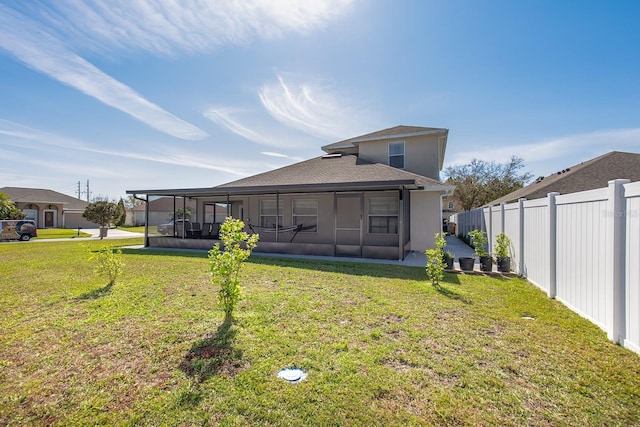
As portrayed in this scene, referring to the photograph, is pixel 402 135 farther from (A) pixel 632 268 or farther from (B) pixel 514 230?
(A) pixel 632 268

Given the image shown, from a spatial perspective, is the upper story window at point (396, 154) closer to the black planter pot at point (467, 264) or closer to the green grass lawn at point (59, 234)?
the black planter pot at point (467, 264)

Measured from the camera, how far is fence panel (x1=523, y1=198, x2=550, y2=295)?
499 centimetres

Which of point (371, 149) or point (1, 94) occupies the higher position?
point (1, 94)

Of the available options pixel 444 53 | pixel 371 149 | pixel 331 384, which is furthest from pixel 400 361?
pixel 371 149

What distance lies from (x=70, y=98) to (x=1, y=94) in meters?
1.77

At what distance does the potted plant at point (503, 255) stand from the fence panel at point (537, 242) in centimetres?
54

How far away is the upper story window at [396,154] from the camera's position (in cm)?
1253

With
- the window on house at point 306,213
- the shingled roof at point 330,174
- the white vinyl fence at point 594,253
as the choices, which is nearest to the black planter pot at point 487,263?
the white vinyl fence at point 594,253

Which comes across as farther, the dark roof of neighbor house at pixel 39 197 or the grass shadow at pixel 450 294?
the dark roof of neighbor house at pixel 39 197

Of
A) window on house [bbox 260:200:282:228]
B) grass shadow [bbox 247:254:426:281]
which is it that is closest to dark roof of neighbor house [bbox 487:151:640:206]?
grass shadow [bbox 247:254:426:281]

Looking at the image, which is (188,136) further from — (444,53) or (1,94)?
(444,53)

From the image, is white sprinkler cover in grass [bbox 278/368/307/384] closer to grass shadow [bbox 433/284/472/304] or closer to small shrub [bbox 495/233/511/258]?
grass shadow [bbox 433/284/472/304]

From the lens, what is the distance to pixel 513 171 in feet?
93.1

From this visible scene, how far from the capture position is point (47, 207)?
30.7 meters
